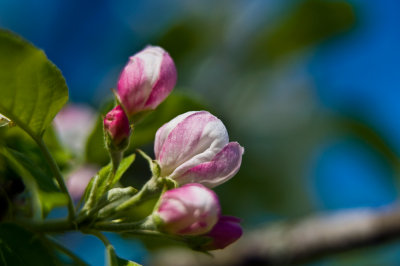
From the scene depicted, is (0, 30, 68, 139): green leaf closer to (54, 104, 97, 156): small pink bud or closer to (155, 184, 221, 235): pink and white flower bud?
(155, 184, 221, 235): pink and white flower bud

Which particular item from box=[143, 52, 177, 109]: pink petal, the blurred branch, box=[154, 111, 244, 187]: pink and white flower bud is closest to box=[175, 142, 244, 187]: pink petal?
box=[154, 111, 244, 187]: pink and white flower bud

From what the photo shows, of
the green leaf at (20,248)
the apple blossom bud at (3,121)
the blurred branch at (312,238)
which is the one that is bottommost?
the green leaf at (20,248)

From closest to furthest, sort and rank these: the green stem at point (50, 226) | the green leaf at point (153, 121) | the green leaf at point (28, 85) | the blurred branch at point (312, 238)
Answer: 1. the green leaf at point (28, 85)
2. the green stem at point (50, 226)
3. the green leaf at point (153, 121)
4. the blurred branch at point (312, 238)

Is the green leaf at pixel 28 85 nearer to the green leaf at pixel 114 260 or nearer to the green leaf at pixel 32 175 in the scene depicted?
the green leaf at pixel 32 175

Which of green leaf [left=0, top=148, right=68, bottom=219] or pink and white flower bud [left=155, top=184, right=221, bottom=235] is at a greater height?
pink and white flower bud [left=155, top=184, right=221, bottom=235]

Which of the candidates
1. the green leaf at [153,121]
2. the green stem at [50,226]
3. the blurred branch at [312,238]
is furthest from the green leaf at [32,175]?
the blurred branch at [312,238]

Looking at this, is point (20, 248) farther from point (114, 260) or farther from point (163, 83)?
point (163, 83)
